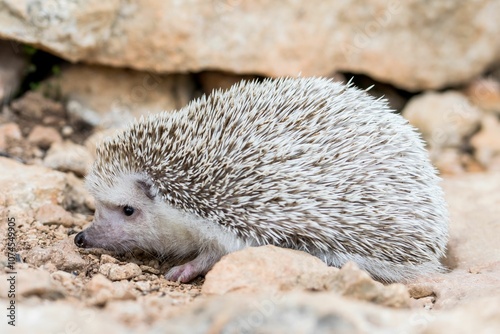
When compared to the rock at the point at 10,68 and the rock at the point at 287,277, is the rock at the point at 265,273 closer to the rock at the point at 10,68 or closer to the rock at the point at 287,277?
the rock at the point at 287,277

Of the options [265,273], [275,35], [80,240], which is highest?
[275,35]

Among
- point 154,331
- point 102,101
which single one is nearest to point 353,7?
point 102,101

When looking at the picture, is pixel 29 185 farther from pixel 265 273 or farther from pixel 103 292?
pixel 265 273

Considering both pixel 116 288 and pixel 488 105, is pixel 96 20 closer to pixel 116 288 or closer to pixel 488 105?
pixel 116 288

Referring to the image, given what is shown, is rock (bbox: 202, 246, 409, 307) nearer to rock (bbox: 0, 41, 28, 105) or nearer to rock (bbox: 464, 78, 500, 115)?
rock (bbox: 0, 41, 28, 105)

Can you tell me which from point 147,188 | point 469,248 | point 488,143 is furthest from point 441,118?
point 147,188

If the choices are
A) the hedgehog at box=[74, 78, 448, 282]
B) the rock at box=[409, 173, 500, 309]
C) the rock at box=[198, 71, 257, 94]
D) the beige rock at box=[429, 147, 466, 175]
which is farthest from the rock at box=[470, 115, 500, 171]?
the hedgehog at box=[74, 78, 448, 282]
